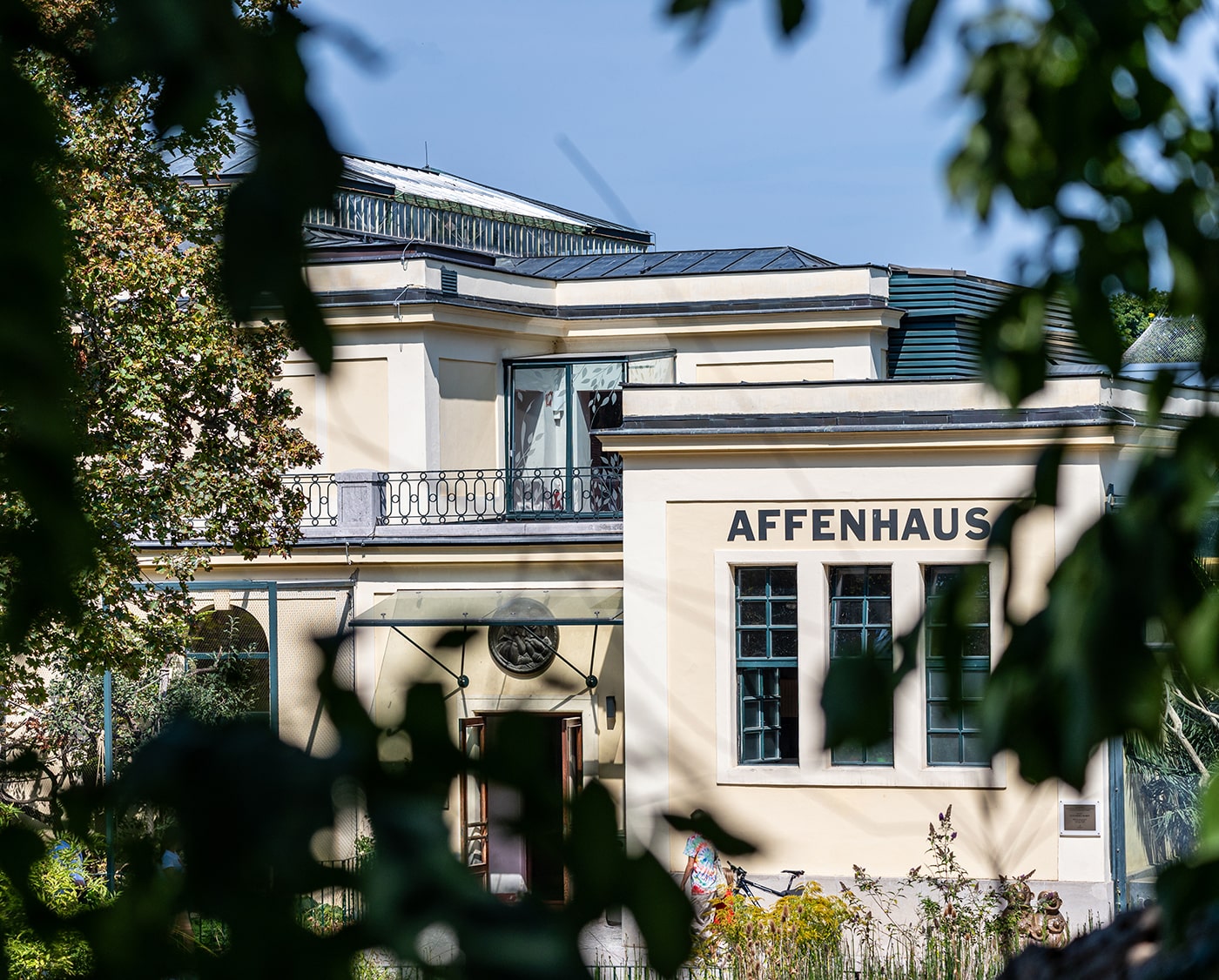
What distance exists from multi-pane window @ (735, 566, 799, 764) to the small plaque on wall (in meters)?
2.39

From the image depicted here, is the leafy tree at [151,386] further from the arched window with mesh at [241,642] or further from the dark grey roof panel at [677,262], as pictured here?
the dark grey roof panel at [677,262]

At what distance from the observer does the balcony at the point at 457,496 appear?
16734 millimetres

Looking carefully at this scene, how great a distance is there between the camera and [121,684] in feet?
50.9

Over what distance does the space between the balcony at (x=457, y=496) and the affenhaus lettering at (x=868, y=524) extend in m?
3.39

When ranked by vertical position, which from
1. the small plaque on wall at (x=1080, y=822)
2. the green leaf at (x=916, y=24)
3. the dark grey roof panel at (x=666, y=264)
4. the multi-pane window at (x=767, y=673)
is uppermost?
the dark grey roof panel at (x=666, y=264)

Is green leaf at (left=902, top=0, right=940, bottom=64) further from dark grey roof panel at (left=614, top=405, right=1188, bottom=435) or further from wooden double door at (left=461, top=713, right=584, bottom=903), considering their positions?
dark grey roof panel at (left=614, top=405, right=1188, bottom=435)

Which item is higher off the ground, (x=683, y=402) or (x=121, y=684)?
(x=683, y=402)

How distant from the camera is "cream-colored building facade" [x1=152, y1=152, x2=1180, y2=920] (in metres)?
12.8

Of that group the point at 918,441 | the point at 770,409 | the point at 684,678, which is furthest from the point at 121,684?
the point at 918,441

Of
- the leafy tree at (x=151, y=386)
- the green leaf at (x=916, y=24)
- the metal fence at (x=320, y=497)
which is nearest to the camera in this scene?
the green leaf at (x=916, y=24)

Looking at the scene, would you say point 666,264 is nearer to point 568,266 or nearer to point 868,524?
point 568,266

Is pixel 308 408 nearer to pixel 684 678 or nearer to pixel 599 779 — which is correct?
pixel 684 678

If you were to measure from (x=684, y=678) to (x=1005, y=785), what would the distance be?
3.05 meters

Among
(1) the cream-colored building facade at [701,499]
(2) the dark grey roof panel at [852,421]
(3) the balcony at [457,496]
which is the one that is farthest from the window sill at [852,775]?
(3) the balcony at [457,496]
